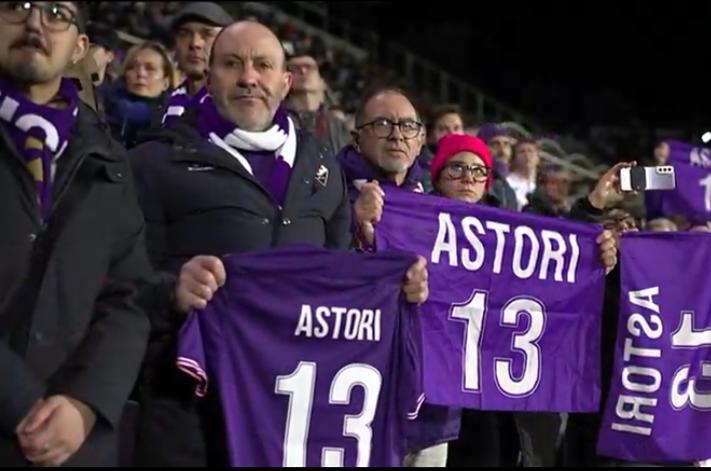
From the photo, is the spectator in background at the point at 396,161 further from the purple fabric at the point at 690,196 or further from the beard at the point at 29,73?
the purple fabric at the point at 690,196

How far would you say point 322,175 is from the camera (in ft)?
12.2

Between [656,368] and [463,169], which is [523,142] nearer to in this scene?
[463,169]

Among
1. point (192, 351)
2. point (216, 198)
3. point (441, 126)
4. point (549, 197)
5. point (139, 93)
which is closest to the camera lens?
point (192, 351)

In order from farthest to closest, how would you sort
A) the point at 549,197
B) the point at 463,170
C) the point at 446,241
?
the point at 549,197, the point at 463,170, the point at 446,241

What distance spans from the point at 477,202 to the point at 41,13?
2.46 metres

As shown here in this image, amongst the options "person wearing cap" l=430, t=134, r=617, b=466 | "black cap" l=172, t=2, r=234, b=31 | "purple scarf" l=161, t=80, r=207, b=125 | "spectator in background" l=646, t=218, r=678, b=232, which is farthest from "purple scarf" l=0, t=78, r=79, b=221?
"spectator in background" l=646, t=218, r=678, b=232

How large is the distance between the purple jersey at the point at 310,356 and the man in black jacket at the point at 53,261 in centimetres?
55

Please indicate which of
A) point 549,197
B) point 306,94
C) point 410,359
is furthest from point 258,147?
point 549,197

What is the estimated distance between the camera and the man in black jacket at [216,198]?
3342 millimetres

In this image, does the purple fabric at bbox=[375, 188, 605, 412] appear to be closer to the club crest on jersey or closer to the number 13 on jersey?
the number 13 on jersey

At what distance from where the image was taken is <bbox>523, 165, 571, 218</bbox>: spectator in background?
5.63m

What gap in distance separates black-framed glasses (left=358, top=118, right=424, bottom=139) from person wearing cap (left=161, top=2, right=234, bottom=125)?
775 millimetres

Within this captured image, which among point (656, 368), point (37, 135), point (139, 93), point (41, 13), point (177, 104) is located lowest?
point (656, 368)

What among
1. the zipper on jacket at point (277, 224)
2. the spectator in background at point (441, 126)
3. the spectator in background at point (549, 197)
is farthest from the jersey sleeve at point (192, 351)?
the spectator in background at point (441, 126)
